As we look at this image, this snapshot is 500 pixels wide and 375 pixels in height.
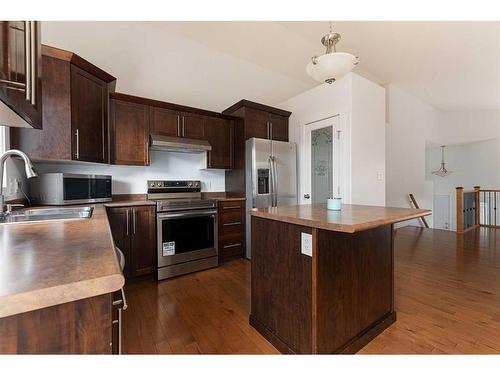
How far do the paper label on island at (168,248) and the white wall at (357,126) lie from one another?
2197 millimetres

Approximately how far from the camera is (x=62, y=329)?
48 centimetres

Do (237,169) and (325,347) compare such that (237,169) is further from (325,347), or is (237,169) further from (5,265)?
(5,265)

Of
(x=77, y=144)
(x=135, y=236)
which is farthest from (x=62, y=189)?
(x=135, y=236)

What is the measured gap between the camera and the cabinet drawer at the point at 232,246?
319cm

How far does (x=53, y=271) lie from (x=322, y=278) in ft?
4.05

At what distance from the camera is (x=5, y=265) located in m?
0.57

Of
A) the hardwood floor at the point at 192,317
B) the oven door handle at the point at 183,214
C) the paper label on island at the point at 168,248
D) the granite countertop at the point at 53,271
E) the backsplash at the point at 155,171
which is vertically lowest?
the hardwood floor at the point at 192,317

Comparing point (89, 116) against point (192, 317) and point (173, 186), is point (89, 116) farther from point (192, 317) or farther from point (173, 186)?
point (192, 317)

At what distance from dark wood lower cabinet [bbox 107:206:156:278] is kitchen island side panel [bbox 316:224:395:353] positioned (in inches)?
79.2

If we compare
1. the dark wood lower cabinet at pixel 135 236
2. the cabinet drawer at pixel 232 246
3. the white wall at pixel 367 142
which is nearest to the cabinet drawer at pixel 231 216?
the cabinet drawer at pixel 232 246

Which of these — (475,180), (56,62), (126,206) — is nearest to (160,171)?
(126,206)

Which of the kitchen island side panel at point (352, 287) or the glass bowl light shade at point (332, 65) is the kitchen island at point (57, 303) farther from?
the glass bowl light shade at point (332, 65)

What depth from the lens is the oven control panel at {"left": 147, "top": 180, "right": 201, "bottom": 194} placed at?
126 inches

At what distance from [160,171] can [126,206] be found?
0.88m
